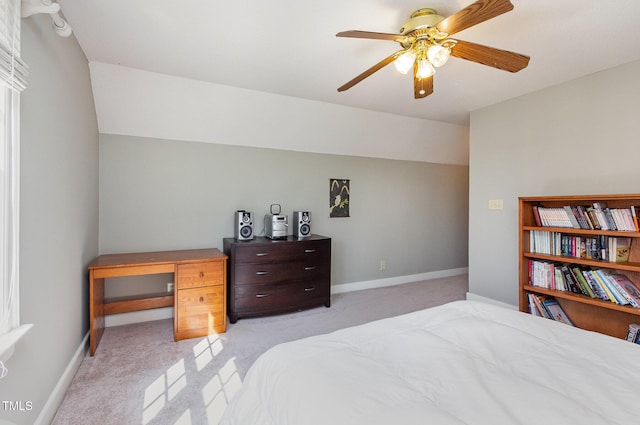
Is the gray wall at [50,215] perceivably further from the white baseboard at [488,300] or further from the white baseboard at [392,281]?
the white baseboard at [488,300]

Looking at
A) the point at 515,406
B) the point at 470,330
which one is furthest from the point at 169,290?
the point at 515,406

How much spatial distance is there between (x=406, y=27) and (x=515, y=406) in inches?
72.3

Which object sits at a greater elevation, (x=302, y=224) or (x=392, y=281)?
(x=302, y=224)

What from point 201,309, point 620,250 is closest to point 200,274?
point 201,309

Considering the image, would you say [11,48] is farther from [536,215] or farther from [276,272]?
[536,215]

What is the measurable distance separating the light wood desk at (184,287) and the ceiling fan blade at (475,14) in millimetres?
2393

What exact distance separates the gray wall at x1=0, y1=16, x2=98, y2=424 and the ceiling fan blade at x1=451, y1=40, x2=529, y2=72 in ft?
7.22

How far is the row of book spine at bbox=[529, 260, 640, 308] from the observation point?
2.27 metres

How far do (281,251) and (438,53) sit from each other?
2202 millimetres

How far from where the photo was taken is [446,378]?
1.02 meters

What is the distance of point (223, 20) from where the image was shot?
1854 mm

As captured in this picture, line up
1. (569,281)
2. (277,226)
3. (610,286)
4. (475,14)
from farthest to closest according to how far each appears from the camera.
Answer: (277,226) → (569,281) → (610,286) → (475,14)

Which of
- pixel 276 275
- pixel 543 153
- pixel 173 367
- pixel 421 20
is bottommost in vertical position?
pixel 173 367

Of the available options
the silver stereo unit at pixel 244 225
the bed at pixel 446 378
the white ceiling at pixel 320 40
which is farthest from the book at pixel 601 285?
the silver stereo unit at pixel 244 225
